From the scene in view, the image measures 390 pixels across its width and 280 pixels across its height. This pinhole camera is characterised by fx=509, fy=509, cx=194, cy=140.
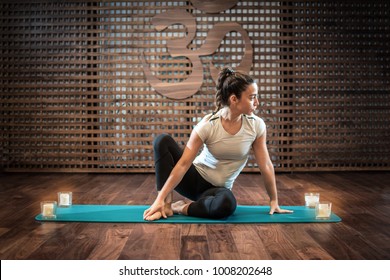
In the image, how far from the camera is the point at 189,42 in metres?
5.45

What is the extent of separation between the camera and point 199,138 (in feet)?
9.20

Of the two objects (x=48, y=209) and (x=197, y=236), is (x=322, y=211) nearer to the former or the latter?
(x=197, y=236)

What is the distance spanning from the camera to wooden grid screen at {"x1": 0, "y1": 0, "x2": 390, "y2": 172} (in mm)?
5492

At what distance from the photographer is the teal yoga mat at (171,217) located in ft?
9.30

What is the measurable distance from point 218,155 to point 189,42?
2813 millimetres

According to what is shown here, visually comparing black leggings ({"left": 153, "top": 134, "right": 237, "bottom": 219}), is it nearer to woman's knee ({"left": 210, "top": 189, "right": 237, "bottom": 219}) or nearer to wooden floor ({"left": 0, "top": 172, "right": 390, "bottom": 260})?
woman's knee ({"left": 210, "top": 189, "right": 237, "bottom": 219})

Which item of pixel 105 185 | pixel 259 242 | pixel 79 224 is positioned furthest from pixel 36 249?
pixel 105 185

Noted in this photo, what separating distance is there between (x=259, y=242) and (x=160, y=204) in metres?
0.68

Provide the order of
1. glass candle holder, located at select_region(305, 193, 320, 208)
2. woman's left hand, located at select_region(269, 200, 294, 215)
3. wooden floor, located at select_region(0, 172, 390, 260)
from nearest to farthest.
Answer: wooden floor, located at select_region(0, 172, 390, 260)
woman's left hand, located at select_region(269, 200, 294, 215)
glass candle holder, located at select_region(305, 193, 320, 208)

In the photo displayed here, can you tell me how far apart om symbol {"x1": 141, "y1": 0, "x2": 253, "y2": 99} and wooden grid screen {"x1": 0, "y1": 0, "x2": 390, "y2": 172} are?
54 millimetres

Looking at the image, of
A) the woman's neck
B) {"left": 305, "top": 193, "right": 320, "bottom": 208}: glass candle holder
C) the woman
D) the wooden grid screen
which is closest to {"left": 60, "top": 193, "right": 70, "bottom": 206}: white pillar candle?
the woman

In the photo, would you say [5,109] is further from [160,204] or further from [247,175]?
[160,204]

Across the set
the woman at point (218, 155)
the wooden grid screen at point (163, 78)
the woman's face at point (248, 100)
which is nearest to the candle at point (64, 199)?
the woman at point (218, 155)

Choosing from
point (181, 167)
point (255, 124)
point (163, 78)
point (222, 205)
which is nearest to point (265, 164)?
point (255, 124)
